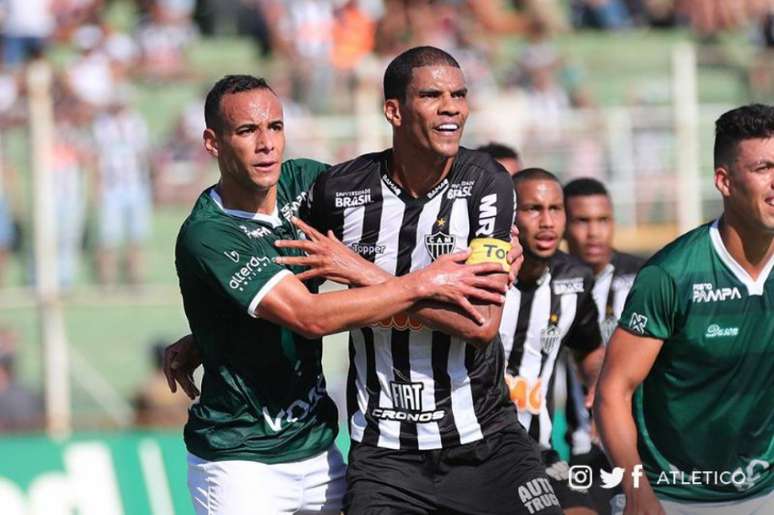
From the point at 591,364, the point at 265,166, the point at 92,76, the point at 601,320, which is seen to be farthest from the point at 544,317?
the point at 92,76

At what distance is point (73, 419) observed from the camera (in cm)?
1451

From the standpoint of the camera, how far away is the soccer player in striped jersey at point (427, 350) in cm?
637

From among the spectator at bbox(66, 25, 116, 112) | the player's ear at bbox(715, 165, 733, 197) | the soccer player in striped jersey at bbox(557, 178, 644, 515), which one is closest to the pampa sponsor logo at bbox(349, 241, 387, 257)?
the player's ear at bbox(715, 165, 733, 197)

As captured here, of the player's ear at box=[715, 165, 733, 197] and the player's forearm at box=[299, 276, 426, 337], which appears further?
the player's ear at box=[715, 165, 733, 197]

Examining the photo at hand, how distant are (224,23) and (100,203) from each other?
595 cm

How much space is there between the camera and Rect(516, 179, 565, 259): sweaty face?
7922 mm

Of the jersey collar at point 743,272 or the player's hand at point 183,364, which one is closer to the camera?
the jersey collar at point 743,272

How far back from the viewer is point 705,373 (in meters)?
6.38

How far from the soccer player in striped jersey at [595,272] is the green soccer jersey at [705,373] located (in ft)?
5.82

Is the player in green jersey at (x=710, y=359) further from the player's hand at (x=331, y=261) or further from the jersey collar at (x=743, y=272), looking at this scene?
the player's hand at (x=331, y=261)

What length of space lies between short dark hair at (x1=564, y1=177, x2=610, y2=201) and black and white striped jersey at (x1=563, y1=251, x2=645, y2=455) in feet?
1.63

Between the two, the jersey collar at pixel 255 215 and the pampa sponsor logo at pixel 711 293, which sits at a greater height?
the jersey collar at pixel 255 215

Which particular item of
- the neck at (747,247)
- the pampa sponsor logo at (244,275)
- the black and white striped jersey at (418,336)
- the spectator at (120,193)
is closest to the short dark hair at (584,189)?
the black and white striped jersey at (418,336)

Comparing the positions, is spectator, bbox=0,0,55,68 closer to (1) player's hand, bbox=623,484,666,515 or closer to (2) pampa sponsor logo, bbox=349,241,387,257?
(2) pampa sponsor logo, bbox=349,241,387,257
